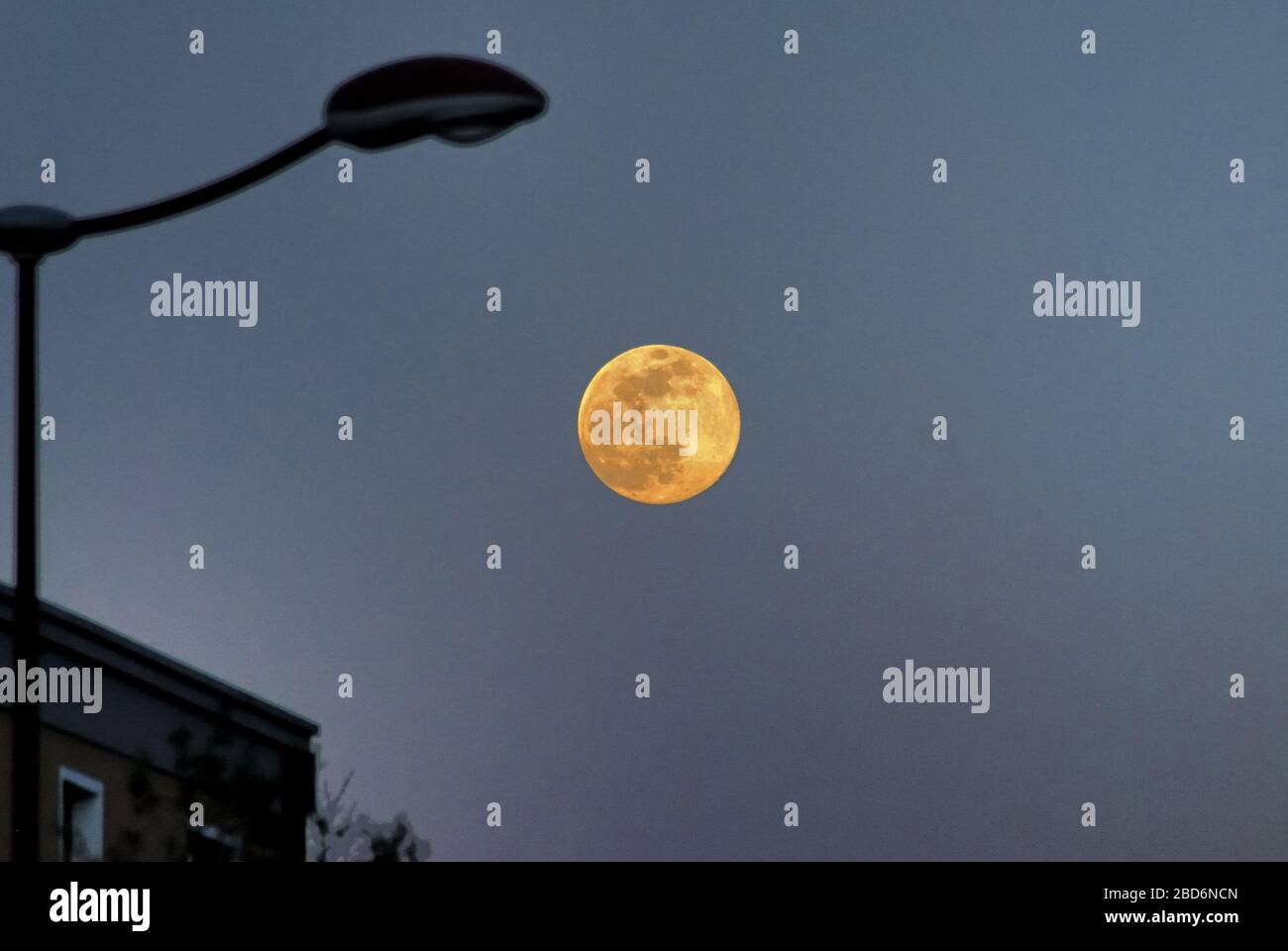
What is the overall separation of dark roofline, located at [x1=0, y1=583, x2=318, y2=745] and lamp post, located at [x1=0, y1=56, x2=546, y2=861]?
7.66 meters

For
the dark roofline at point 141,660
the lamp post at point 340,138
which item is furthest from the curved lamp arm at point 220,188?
the dark roofline at point 141,660

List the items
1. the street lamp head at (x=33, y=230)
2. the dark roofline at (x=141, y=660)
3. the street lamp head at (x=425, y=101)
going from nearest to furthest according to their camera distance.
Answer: the street lamp head at (x=33, y=230), the street lamp head at (x=425, y=101), the dark roofline at (x=141, y=660)

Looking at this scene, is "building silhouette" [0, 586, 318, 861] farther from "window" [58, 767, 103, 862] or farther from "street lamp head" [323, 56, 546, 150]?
"street lamp head" [323, 56, 546, 150]

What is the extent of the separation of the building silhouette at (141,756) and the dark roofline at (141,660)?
20 mm

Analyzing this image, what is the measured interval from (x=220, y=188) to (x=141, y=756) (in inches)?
590

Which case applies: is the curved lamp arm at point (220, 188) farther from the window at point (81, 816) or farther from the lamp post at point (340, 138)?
the window at point (81, 816)

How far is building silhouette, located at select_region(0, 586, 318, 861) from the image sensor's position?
18.2m

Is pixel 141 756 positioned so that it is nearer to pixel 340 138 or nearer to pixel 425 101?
pixel 340 138

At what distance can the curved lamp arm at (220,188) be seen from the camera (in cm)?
729
